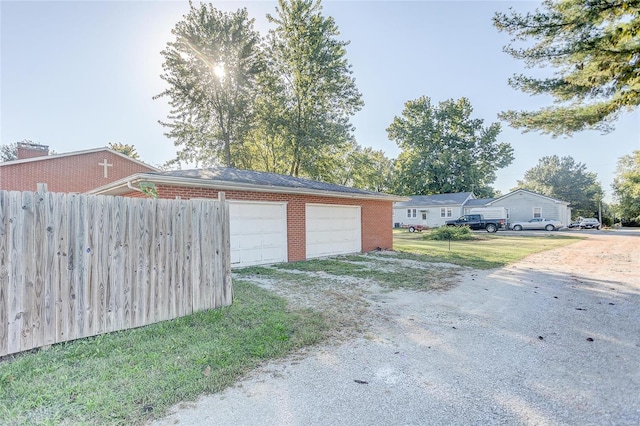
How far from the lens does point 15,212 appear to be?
3.31 m

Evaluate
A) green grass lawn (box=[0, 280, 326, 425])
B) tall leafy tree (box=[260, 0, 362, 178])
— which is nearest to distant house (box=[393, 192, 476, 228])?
tall leafy tree (box=[260, 0, 362, 178])

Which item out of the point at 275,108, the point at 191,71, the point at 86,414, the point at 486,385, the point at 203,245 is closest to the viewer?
the point at 86,414

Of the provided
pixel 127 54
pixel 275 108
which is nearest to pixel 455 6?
pixel 127 54

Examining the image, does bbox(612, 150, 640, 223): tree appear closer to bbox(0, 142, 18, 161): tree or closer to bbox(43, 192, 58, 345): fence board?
bbox(43, 192, 58, 345): fence board

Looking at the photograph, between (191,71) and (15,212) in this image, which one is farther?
(191,71)

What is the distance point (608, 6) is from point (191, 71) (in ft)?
69.9

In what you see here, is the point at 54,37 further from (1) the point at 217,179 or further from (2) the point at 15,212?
(2) the point at 15,212

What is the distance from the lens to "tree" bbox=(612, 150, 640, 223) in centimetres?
3329

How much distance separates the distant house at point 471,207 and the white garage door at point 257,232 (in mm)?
26622

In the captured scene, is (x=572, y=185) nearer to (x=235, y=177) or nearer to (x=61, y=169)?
(x=235, y=177)

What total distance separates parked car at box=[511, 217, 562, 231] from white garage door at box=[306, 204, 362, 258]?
80.5ft

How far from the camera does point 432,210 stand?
35531mm

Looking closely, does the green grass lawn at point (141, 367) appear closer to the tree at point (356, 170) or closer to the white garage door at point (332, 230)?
the white garage door at point (332, 230)

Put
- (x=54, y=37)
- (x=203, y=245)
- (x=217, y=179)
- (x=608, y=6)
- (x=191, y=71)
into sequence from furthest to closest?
1. (x=191, y=71)
2. (x=54, y=37)
3. (x=217, y=179)
4. (x=608, y=6)
5. (x=203, y=245)
